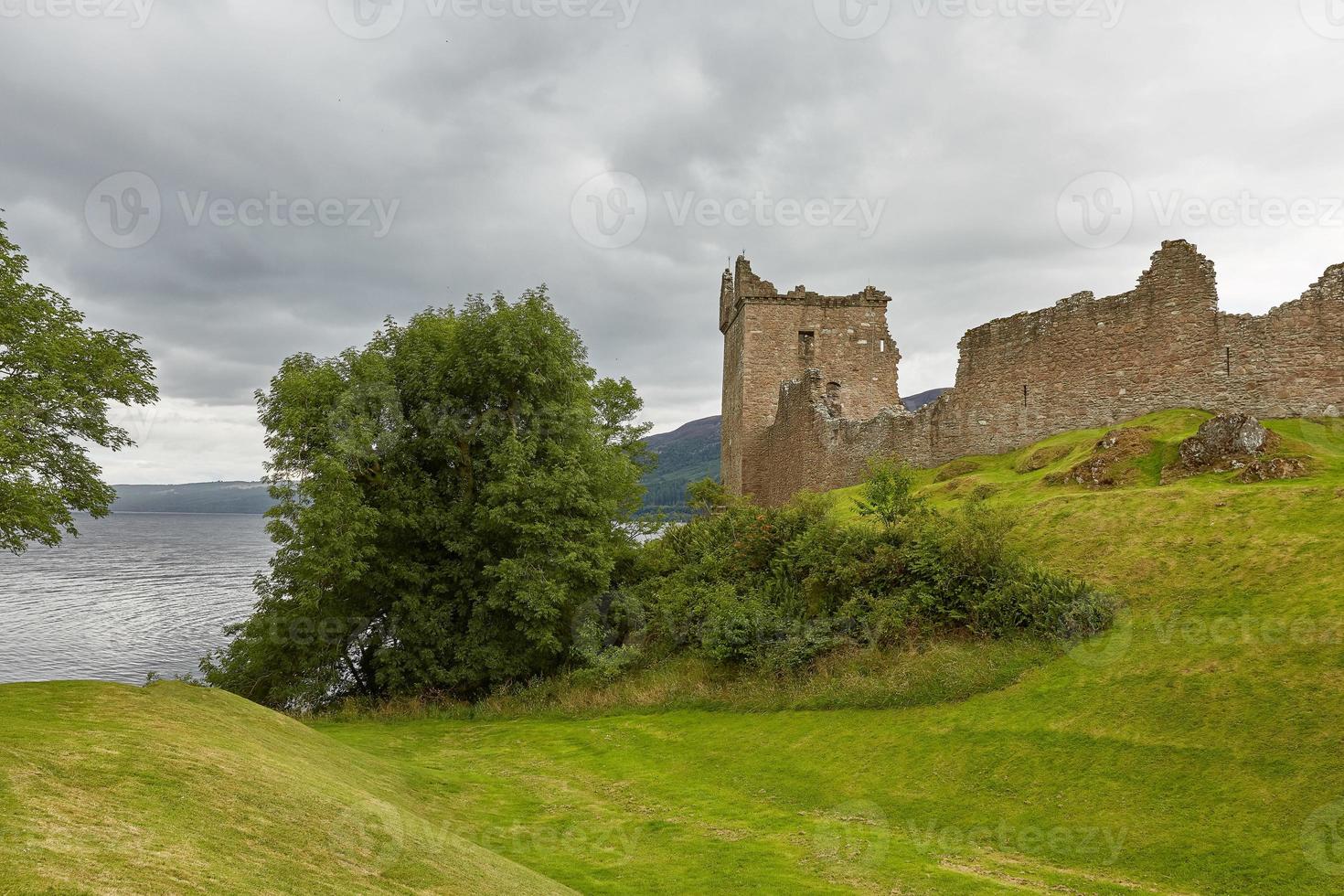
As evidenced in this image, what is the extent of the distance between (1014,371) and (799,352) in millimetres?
15335

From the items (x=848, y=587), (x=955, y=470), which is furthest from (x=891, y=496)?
(x=955, y=470)

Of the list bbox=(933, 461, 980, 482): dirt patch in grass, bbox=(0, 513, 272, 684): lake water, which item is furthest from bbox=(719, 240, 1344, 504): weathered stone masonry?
bbox=(0, 513, 272, 684): lake water

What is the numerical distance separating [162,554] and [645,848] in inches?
5359

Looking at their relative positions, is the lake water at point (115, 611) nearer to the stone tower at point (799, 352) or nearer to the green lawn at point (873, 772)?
the green lawn at point (873, 772)

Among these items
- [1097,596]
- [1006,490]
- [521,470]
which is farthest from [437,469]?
[1097,596]

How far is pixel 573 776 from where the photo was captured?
15750mm

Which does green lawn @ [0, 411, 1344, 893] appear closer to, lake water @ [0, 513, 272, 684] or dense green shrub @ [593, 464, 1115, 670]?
dense green shrub @ [593, 464, 1115, 670]

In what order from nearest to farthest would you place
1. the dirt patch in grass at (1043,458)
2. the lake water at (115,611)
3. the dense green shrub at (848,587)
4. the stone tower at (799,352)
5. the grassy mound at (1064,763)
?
1. the grassy mound at (1064,763)
2. the dense green shrub at (848,587)
3. the dirt patch in grass at (1043,458)
4. the lake water at (115,611)
5. the stone tower at (799,352)

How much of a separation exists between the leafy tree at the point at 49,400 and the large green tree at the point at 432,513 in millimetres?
7003

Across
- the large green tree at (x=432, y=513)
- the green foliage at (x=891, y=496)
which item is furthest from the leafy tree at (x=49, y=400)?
the green foliage at (x=891, y=496)

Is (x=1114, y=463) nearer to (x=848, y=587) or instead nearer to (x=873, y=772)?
(x=848, y=587)

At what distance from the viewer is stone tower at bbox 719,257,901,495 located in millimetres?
42750

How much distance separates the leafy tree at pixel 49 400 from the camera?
13148 mm

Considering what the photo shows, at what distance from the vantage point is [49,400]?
13711 mm
